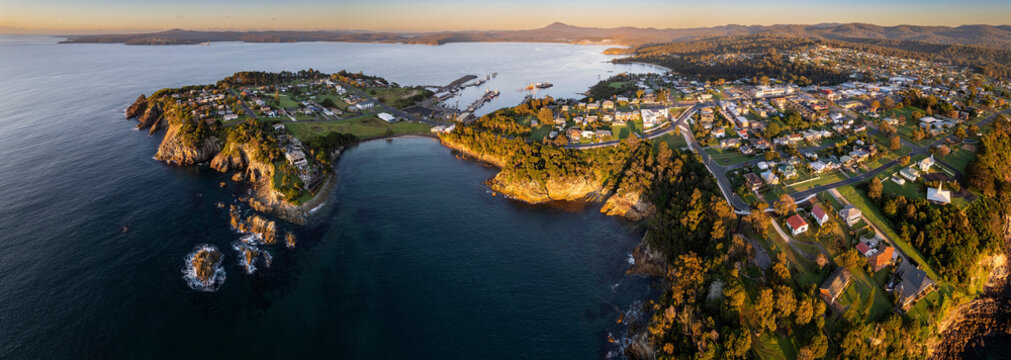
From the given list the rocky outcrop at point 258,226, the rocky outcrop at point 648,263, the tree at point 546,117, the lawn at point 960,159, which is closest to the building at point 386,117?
the tree at point 546,117

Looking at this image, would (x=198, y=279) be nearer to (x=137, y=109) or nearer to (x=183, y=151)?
(x=183, y=151)

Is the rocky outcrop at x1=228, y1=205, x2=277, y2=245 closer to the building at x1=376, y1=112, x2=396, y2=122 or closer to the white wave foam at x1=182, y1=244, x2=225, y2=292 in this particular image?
the white wave foam at x1=182, y1=244, x2=225, y2=292

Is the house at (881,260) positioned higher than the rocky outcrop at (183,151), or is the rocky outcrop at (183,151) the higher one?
the rocky outcrop at (183,151)

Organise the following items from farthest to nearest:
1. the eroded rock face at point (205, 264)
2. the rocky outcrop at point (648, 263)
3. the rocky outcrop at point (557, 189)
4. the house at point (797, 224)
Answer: the rocky outcrop at point (557, 189), the rocky outcrop at point (648, 263), the house at point (797, 224), the eroded rock face at point (205, 264)

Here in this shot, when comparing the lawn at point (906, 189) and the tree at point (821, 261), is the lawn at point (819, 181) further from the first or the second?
the tree at point (821, 261)

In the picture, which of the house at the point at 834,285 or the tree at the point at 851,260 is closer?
the house at the point at 834,285

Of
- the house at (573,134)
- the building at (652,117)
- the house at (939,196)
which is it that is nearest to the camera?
the house at (939,196)

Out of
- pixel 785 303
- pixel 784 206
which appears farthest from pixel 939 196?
pixel 785 303
